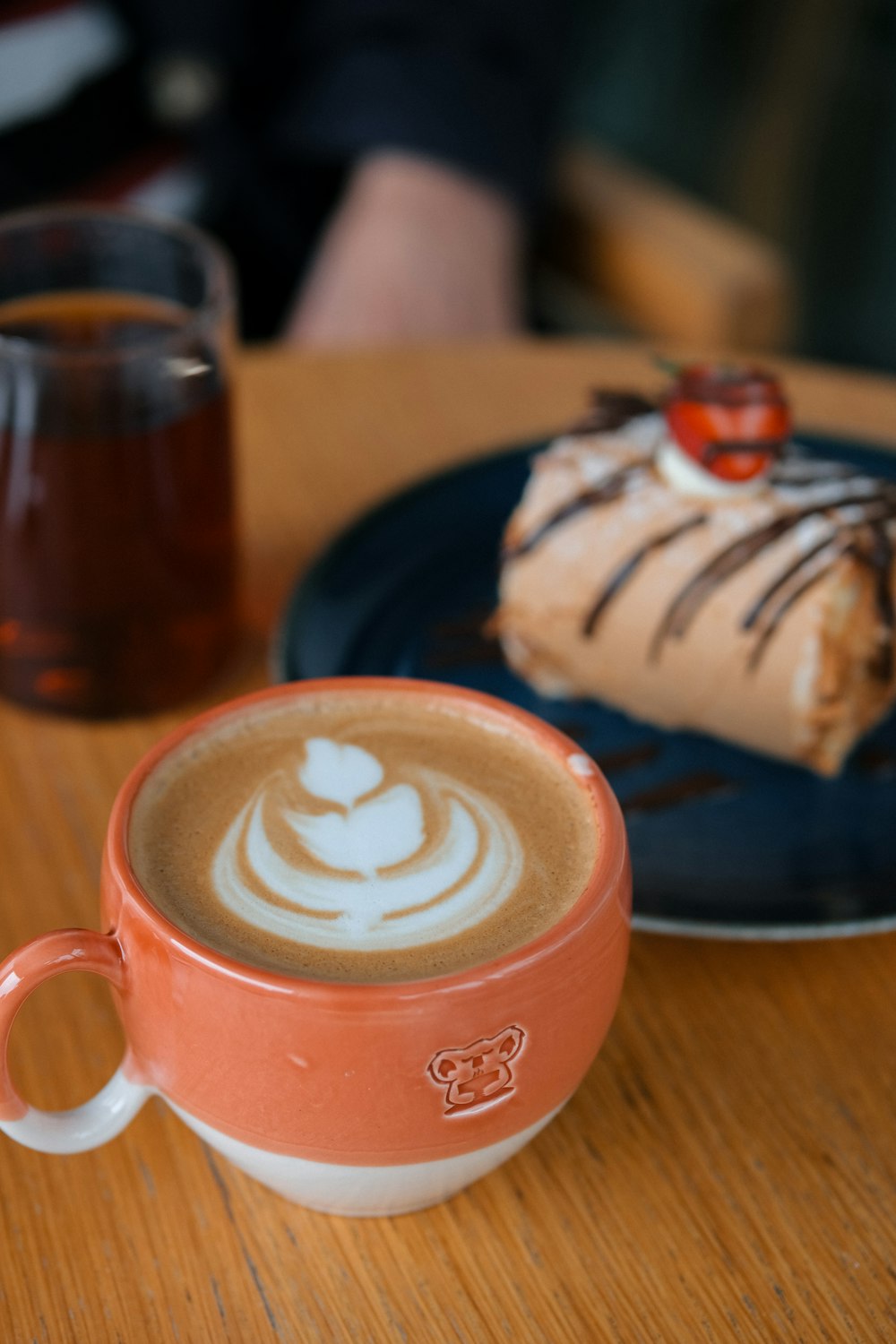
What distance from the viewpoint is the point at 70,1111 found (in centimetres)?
47

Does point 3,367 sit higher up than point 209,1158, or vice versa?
point 3,367

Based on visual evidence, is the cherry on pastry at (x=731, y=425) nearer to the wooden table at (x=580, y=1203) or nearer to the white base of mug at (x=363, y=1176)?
the wooden table at (x=580, y=1203)

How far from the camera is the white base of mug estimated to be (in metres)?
0.45

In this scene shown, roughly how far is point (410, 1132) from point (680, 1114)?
6.2 inches

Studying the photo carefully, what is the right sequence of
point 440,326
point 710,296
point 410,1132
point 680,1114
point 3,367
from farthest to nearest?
point 440,326
point 710,296
point 3,367
point 680,1114
point 410,1132

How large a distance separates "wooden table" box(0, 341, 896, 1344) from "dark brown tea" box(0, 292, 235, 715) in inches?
4.3

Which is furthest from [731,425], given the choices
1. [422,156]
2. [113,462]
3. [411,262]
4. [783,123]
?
[783,123]

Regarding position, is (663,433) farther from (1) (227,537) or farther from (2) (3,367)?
(2) (3,367)

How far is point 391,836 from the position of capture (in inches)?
19.2

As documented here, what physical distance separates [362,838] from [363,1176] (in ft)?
0.37

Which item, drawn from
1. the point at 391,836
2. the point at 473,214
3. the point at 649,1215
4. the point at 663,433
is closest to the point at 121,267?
the point at 663,433

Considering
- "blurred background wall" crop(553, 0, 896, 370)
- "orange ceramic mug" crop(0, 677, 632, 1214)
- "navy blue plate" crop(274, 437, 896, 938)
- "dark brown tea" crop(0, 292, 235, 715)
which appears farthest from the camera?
"blurred background wall" crop(553, 0, 896, 370)

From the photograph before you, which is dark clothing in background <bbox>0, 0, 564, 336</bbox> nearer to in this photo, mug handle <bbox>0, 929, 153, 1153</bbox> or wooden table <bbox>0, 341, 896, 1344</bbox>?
wooden table <bbox>0, 341, 896, 1344</bbox>

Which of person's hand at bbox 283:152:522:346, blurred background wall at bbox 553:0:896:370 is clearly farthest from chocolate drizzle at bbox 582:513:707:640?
blurred background wall at bbox 553:0:896:370
